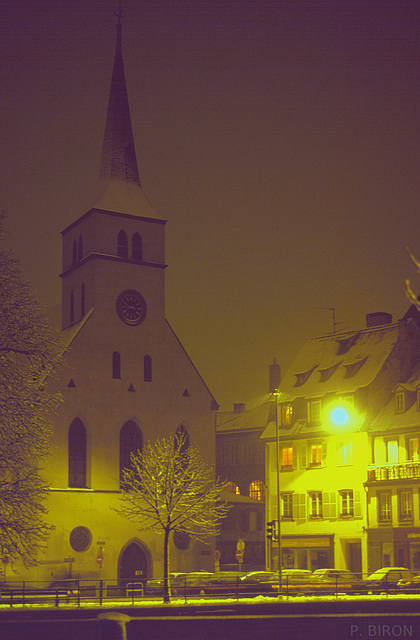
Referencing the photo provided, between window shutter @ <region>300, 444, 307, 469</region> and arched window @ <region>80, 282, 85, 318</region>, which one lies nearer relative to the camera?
window shutter @ <region>300, 444, 307, 469</region>

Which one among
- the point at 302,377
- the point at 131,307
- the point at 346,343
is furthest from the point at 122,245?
the point at 346,343

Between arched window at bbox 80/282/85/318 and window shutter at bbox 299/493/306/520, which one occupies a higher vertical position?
arched window at bbox 80/282/85/318

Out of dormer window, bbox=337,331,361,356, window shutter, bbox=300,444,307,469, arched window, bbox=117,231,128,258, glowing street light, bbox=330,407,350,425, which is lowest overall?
window shutter, bbox=300,444,307,469

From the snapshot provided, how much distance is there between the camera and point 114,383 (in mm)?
67812

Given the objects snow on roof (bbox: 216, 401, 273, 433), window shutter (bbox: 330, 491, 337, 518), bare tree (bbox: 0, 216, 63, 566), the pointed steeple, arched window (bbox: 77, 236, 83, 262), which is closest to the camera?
bare tree (bbox: 0, 216, 63, 566)

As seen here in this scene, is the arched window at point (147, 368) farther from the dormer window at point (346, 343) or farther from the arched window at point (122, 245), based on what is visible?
the dormer window at point (346, 343)

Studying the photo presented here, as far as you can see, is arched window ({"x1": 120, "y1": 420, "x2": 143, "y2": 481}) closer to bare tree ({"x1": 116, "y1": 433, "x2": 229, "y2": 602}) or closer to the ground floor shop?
bare tree ({"x1": 116, "y1": 433, "x2": 229, "y2": 602})

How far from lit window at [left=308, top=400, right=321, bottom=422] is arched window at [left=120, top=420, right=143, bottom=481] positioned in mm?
12045

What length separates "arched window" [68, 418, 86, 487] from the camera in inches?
2571

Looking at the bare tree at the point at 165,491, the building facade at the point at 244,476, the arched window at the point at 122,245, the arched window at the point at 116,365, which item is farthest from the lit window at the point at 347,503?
the building facade at the point at 244,476

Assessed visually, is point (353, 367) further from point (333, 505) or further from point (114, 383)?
point (114, 383)

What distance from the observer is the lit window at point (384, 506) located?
207 feet

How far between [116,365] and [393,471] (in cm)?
1922

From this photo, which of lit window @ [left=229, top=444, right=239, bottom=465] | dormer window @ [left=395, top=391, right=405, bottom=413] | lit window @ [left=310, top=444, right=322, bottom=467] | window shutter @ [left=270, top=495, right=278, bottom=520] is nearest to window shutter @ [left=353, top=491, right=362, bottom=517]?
lit window @ [left=310, top=444, right=322, bottom=467]
